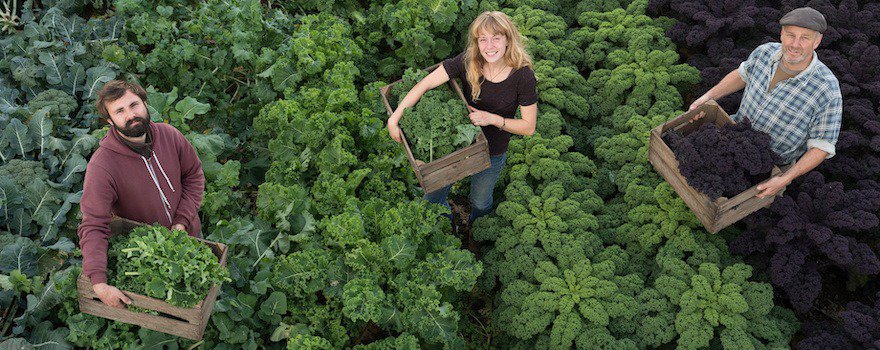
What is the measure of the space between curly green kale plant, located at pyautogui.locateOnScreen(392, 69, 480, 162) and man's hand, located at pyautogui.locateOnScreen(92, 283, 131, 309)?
7.16 ft

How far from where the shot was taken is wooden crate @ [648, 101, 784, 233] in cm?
489

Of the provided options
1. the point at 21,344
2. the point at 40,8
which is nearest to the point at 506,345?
the point at 21,344

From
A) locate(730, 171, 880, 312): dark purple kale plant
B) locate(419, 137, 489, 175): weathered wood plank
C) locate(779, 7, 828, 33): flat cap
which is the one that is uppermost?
locate(779, 7, 828, 33): flat cap

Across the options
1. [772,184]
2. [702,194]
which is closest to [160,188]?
[702,194]

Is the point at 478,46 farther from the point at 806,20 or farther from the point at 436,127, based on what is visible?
the point at 806,20

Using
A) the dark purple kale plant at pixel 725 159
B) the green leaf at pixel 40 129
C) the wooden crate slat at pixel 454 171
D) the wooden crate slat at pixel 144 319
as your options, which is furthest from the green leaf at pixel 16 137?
the dark purple kale plant at pixel 725 159

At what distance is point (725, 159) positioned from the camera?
15.9 feet

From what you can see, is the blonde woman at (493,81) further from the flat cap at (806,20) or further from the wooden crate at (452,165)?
the flat cap at (806,20)

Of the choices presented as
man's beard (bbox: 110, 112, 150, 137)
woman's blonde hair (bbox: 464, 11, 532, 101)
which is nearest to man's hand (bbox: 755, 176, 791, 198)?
woman's blonde hair (bbox: 464, 11, 532, 101)

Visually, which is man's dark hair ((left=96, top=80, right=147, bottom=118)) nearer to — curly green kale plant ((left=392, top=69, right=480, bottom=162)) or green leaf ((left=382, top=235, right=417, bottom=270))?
curly green kale plant ((left=392, top=69, right=480, bottom=162))

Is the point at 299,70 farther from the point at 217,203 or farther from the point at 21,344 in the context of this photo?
the point at 21,344

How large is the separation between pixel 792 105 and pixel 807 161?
1.34 feet

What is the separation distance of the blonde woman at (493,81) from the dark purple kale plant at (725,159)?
116 centimetres

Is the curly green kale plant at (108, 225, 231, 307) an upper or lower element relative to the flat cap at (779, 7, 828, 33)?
lower
